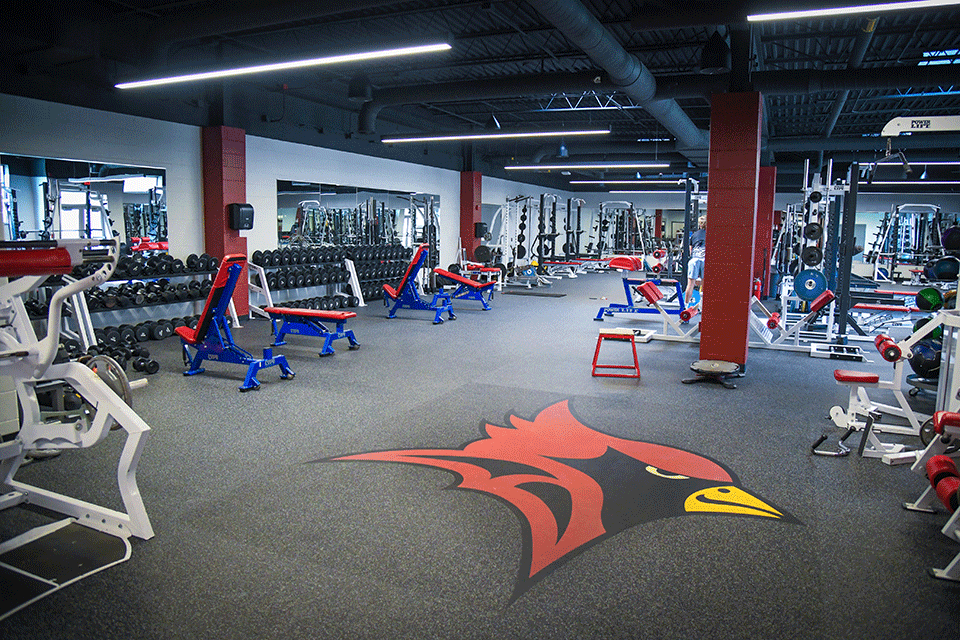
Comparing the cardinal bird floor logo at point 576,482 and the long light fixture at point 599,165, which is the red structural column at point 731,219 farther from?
the long light fixture at point 599,165

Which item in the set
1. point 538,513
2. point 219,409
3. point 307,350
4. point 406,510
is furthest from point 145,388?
point 538,513

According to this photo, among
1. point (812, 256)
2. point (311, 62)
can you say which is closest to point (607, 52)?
point (311, 62)

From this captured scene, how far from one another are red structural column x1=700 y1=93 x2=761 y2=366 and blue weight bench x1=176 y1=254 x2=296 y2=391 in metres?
3.97

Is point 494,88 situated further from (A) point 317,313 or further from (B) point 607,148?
(B) point 607,148

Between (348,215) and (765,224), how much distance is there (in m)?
7.51

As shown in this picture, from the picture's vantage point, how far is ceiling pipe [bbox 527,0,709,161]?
15.2 ft

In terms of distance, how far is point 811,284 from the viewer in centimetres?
783

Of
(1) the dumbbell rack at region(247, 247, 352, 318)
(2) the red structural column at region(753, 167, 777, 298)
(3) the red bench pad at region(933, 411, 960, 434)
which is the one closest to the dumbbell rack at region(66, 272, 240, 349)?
(1) the dumbbell rack at region(247, 247, 352, 318)

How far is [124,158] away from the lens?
23.7 feet

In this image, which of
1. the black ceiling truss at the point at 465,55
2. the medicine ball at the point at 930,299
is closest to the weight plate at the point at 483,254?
the black ceiling truss at the point at 465,55

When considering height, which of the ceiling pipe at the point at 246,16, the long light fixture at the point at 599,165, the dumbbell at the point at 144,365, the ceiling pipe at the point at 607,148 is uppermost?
the ceiling pipe at the point at 607,148

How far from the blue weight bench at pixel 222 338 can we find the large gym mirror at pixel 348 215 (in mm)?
4358

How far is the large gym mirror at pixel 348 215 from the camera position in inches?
382

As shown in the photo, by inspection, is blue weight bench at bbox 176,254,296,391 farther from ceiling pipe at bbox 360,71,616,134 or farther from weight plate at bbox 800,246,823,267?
weight plate at bbox 800,246,823,267
